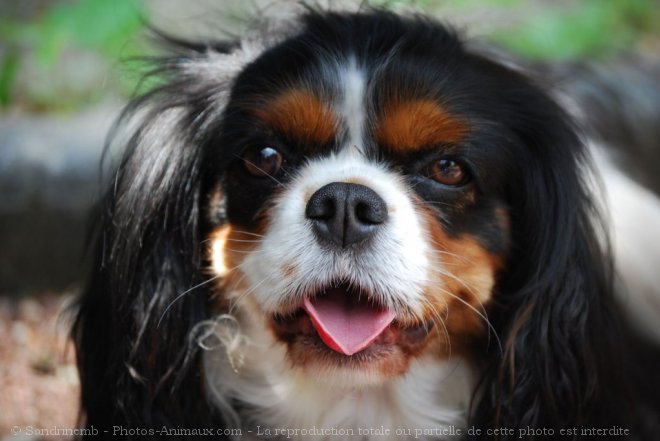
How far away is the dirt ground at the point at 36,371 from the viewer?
2797mm

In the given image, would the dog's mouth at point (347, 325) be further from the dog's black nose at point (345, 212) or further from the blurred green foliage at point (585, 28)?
the blurred green foliage at point (585, 28)

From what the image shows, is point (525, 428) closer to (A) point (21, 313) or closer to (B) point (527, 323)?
(B) point (527, 323)

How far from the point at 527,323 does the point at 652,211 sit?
3.76ft

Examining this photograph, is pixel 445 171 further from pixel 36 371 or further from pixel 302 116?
pixel 36 371

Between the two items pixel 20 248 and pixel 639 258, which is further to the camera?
pixel 20 248

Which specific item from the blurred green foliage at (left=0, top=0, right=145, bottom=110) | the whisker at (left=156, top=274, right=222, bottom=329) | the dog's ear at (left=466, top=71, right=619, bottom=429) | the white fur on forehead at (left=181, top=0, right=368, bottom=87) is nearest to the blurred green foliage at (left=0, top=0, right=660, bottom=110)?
the blurred green foliage at (left=0, top=0, right=145, bottom=110)

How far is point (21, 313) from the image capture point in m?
3.36

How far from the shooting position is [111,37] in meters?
3.34

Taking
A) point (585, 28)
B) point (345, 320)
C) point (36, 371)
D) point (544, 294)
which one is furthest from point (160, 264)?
point (585, 28)

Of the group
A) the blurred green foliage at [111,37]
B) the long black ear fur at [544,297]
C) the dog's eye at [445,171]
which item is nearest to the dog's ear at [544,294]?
the long black ear fur at [544,297]

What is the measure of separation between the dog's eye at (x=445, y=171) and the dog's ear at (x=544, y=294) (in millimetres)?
183

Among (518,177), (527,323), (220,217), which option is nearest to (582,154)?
(518,177)

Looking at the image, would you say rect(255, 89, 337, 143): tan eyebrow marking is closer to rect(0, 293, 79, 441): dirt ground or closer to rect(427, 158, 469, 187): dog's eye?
rect(427, 158, 469, 187): dog's eye

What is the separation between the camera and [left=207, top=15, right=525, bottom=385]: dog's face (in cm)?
197
